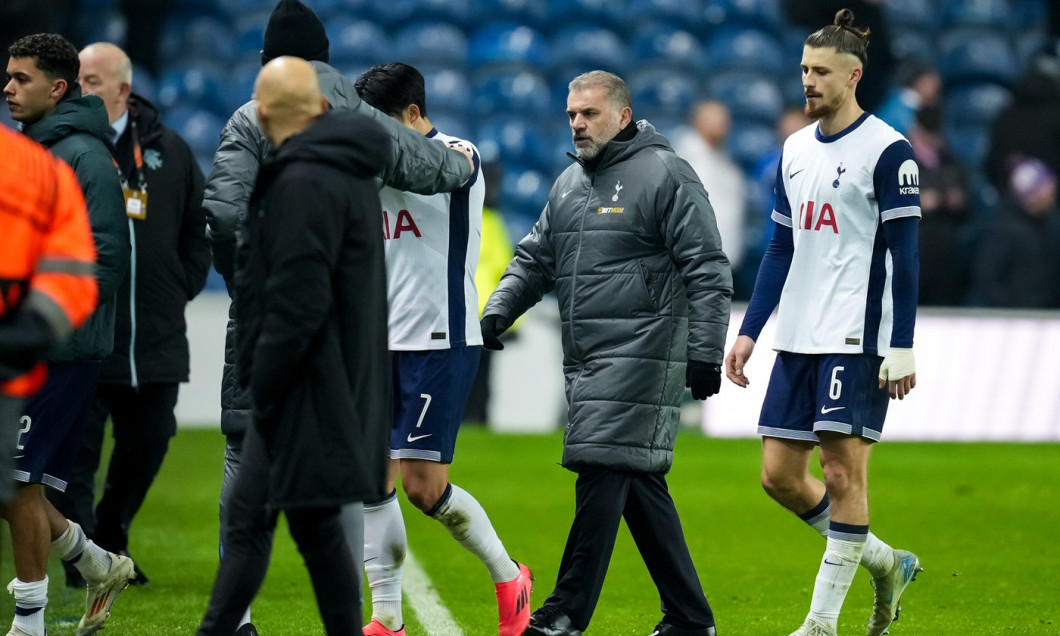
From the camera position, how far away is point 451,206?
222 inches

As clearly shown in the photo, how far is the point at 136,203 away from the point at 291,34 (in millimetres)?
1920

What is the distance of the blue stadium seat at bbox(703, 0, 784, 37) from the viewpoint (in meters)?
17.2

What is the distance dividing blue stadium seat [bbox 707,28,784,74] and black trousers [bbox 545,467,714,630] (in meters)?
12.2

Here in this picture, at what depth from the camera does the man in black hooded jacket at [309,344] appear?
4027 mm

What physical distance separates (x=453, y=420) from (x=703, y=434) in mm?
7528

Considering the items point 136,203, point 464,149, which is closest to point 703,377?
point 464,149

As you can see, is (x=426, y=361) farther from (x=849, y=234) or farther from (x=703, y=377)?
(x=849, y=234)

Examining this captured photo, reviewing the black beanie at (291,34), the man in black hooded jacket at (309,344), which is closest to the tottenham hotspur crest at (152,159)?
the black beanie at (291,34)

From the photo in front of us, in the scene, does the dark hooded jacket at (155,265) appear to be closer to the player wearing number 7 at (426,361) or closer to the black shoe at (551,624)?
the player wearing number 7 at (426,361)

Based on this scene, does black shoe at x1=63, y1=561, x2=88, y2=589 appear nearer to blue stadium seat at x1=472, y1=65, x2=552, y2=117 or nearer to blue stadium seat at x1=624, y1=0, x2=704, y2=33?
blue stadium seat at x1=472, y1=65, x2=552, y2=117

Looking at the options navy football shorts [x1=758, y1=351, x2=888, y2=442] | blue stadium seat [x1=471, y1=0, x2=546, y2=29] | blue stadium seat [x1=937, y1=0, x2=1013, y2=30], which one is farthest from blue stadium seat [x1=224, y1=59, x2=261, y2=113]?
navy football shorts [x1=758, y1=351, x2=888, y2=442]

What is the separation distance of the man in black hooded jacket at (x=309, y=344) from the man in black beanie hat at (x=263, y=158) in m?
0.61

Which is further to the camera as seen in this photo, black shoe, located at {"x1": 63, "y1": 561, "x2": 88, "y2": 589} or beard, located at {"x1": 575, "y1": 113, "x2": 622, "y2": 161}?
black shoe, located at {"x1": 63, "y1": 561, "x2": 88, "y2": 589}

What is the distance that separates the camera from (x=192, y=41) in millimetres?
16844
